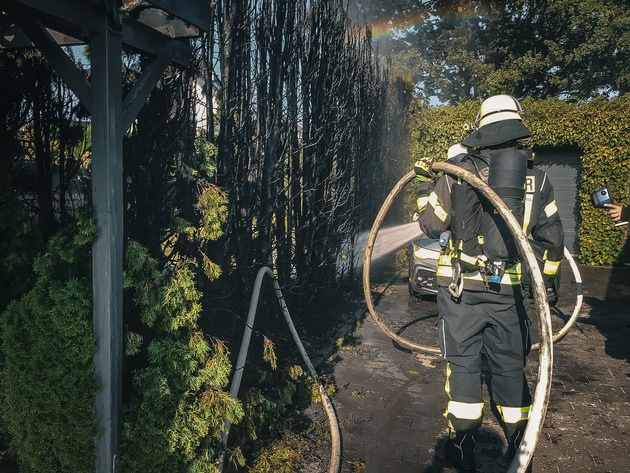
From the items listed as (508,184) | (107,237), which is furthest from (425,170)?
(107,237)

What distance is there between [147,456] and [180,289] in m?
0.93

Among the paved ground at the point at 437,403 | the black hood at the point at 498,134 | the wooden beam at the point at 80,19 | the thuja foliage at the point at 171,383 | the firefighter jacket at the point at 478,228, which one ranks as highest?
the wooden beam at the point at 80,19

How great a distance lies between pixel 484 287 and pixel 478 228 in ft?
1.45

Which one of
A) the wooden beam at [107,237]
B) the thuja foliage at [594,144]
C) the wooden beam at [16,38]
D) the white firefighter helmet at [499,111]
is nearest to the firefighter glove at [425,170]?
the white firefighter helmet at [499,111]

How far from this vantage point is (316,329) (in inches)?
251

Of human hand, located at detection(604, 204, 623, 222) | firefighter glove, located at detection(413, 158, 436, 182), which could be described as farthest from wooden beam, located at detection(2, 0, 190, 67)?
human hand, located at detection(604, 204, 623, 222)

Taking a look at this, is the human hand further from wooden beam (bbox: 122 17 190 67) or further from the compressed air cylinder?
wooden beam (bbox: 122 17 190 67)

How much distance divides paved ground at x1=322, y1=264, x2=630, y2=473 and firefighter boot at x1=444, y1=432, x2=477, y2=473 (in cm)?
11

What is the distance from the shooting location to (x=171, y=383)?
113 inches

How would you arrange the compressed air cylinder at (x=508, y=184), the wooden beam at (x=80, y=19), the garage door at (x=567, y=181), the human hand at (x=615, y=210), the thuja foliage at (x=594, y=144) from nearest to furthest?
the wooden beam at (x=80, y=19) < the compressed air cylinder at (x=508, y=184) < the human hand at (x=615, y=210) < the thuja foliage at (x=594, y=144) < the garage door at (x=567, y=181)

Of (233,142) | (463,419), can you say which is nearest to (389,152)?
(233,142)

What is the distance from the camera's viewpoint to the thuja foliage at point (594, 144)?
11812mm

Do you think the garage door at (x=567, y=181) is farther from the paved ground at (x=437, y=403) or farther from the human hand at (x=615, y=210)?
the human hand at (x=615, y=210)

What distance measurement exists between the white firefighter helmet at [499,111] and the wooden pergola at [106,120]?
2.24 m
